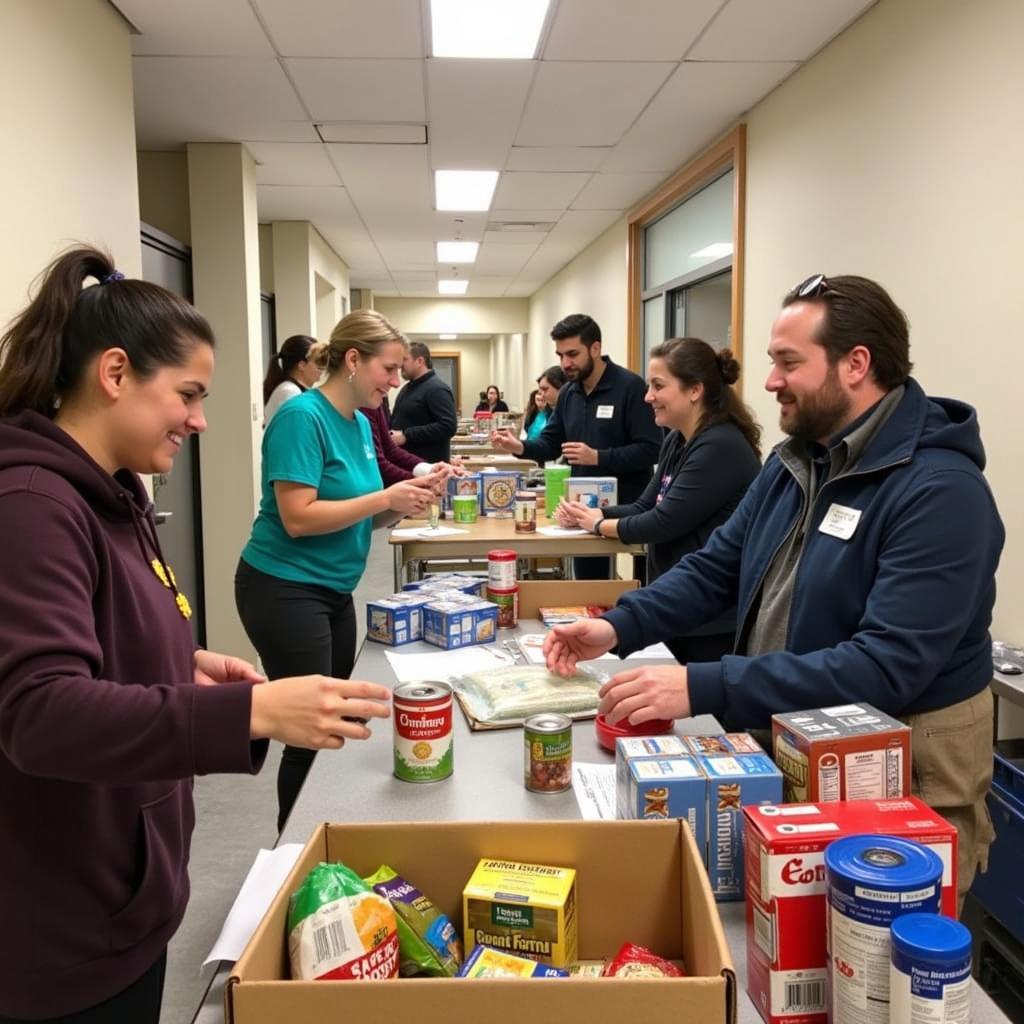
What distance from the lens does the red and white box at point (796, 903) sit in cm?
82

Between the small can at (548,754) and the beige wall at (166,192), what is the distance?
4.35m

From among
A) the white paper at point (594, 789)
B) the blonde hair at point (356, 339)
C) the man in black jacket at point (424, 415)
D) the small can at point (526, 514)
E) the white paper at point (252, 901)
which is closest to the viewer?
the white paper at point (252, 901)

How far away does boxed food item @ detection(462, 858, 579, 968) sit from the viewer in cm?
88

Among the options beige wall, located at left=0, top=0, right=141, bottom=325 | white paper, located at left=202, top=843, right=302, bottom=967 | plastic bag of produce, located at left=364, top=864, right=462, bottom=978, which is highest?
beige wall, located at left=0, top=0, right=141, bottom=325

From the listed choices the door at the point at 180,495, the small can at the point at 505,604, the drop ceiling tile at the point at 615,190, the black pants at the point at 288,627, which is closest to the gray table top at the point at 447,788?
the small can at the point at 505,604

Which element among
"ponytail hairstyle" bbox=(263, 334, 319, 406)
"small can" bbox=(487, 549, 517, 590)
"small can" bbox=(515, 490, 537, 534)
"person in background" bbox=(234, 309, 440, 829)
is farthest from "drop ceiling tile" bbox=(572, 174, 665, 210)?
"small can" bbox=(487, 549, 517, 590)

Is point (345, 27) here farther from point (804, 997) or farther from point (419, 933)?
point (804, 997)

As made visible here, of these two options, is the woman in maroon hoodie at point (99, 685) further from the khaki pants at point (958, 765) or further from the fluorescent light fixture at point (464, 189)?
the fluorescent light fixture at point (464, 189)

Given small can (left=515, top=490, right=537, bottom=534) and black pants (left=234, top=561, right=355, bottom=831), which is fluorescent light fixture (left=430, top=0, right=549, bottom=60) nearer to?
small can (left=515, top=490, right=537, bottom=534)

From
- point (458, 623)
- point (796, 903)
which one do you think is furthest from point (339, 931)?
point (458, 623)

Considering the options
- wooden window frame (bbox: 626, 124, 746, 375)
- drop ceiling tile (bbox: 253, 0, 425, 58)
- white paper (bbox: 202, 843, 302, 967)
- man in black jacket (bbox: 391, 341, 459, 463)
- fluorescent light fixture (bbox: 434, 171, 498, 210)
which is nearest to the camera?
white paper (bbox: 202, 843, 302, 967)

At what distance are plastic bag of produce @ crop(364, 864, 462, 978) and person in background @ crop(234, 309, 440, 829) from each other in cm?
132

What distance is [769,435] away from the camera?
13.5 feet

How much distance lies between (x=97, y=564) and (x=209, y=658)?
45 centimetres
